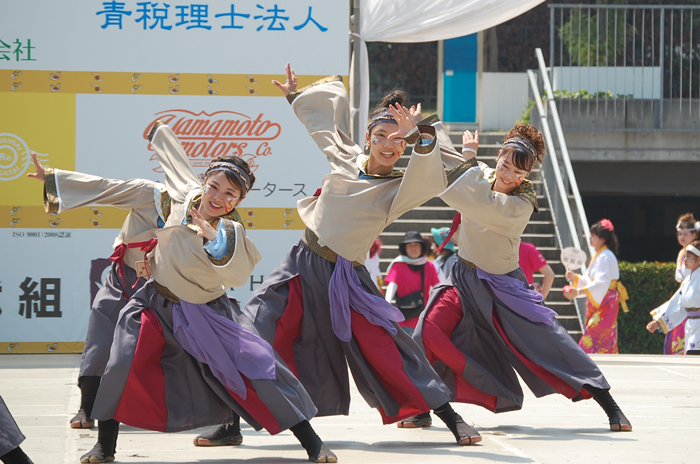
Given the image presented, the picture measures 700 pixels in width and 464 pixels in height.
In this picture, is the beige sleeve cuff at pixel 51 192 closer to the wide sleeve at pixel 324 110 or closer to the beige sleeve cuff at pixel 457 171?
the wide sleeve at pixel 324 110

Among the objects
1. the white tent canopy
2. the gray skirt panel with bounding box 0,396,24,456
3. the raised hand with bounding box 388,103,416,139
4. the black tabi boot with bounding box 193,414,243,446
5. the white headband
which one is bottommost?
the black tabi boot with bounding box 193,414,243,446

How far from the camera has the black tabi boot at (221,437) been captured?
13.9ft

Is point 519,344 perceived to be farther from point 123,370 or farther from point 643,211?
point 643,211

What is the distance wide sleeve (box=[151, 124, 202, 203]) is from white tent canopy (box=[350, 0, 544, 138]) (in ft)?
12.0

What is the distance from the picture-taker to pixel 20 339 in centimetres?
779

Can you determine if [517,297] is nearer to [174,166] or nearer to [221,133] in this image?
[174,166]

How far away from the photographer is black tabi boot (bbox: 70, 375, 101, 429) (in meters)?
4.59

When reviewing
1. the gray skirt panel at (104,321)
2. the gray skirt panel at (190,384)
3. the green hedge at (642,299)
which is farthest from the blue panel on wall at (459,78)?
the gray skirt panel at (190,384)

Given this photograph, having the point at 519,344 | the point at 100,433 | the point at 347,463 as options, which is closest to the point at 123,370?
the point at 100,433

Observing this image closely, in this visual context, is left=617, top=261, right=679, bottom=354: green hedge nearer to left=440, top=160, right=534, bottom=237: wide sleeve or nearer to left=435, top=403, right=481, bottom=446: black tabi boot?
left=440, top=160, right=534, bottom=237: wide sleeve

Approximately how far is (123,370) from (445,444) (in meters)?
1.45

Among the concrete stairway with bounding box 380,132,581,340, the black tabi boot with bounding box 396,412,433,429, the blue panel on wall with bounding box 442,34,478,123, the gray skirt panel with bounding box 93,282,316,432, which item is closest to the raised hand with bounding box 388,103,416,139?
the gray skirt panel with bounding box 93,282,316,432

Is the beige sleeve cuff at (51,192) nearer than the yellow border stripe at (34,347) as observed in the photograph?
Yes

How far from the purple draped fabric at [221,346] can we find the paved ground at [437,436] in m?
0.36
